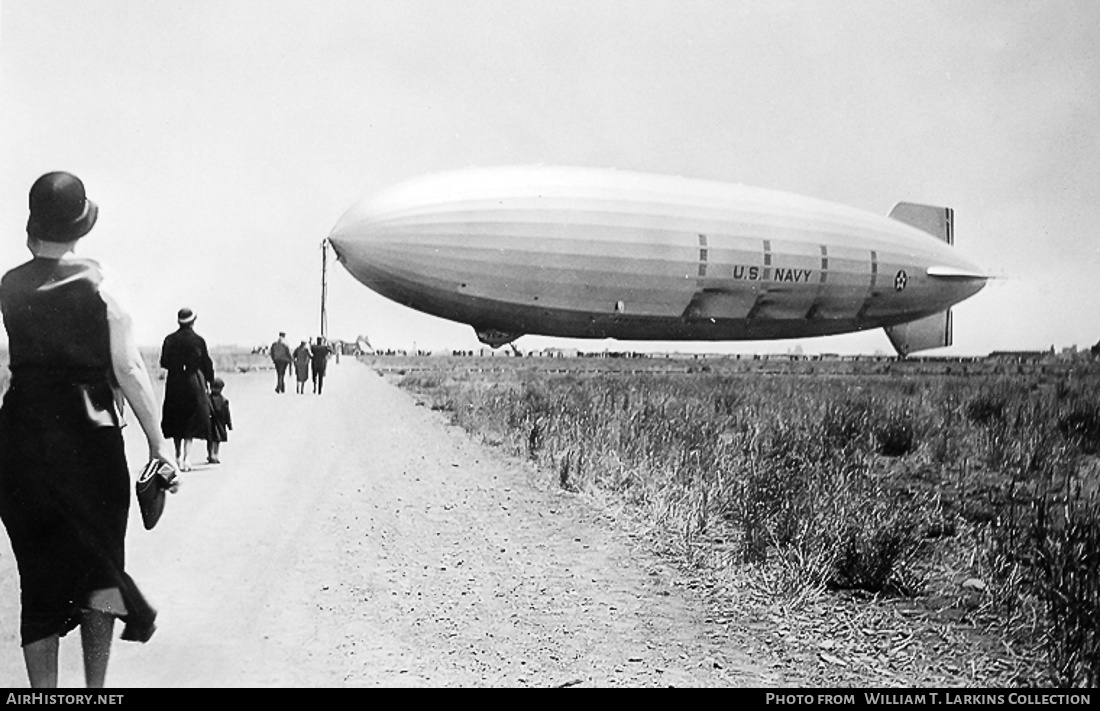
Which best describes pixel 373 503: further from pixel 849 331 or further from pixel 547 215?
pixel 849 331

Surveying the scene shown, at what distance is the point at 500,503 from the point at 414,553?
1.88m

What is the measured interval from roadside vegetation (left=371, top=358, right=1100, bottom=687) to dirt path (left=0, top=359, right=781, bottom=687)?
0.79 m

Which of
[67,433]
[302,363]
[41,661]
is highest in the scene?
[67,433]

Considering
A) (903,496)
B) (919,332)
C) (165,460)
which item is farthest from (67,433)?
(919,332)

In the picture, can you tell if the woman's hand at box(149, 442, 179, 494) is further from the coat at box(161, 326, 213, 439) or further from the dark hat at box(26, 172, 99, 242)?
the coat at box(161, 326, 213, 439)

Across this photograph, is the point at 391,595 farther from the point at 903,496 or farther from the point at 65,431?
the point at 903,496

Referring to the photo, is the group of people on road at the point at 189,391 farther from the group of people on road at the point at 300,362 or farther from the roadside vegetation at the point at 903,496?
the group of people on road at the point at 300,362

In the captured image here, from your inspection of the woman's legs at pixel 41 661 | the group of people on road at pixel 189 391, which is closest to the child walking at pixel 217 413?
the group of people on road at pixel 189 391

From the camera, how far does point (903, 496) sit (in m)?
6.88

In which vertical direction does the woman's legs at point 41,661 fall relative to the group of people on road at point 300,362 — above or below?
below

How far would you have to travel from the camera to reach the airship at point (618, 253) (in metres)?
14.0

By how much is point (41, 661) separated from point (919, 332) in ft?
65.4

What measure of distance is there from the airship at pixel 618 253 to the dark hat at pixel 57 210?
10333 mm

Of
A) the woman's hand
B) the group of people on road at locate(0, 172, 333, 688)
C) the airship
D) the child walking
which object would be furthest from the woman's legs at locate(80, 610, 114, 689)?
the airship
